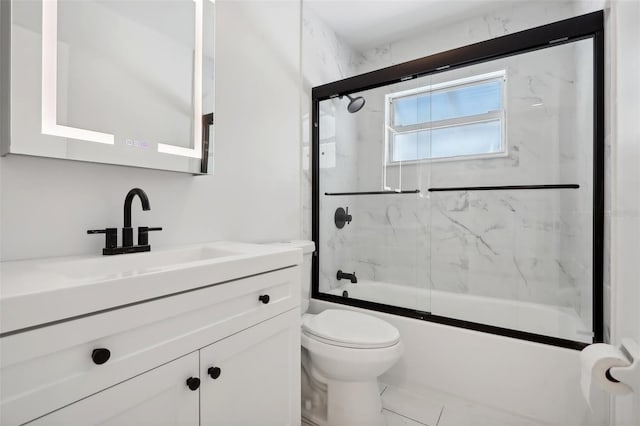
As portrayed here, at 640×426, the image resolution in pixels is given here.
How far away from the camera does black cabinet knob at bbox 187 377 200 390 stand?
30.1 inches

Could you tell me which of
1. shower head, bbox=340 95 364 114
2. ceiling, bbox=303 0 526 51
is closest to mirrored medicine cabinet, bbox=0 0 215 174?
shower head, bbox=340 95 364 114

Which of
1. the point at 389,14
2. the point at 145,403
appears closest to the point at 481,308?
the point at 145,403

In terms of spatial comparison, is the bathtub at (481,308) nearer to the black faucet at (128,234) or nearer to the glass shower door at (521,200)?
the glass shower door at (521,200)

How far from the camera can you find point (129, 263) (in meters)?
0.97

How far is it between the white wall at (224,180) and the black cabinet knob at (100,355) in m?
0.52

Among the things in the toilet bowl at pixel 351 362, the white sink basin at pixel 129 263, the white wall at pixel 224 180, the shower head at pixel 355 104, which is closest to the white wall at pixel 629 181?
the toilet bowl at pixel 351 362

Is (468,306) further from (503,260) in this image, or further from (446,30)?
(446,30)

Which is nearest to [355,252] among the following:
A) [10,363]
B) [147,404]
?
[147,404]

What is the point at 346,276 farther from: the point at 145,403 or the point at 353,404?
the point at 145,403

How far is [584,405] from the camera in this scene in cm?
131

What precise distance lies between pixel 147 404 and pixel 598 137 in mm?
1918

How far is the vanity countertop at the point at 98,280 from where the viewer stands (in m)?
0.51

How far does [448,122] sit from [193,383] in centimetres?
223

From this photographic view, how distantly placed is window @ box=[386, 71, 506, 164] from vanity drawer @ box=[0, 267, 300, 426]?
5.55 feet
